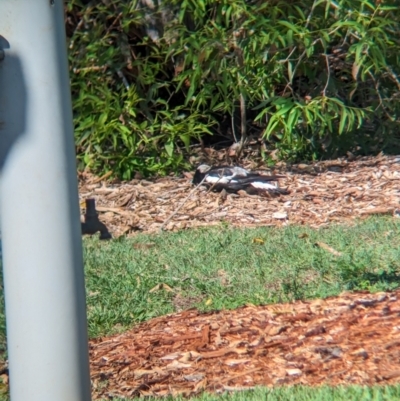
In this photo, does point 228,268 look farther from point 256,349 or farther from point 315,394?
point 315,394

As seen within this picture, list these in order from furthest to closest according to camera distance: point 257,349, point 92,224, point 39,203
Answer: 1. point 92,224
2. point 257,349
3. point 39,203

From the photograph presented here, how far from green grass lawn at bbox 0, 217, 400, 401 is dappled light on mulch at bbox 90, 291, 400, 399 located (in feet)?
0.97

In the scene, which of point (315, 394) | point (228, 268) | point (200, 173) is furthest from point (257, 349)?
point (200, 173)

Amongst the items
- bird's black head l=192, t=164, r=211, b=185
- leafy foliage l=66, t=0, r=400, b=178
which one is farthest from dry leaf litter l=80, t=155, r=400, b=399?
leafy foliage l=66, t=0, r=400, b=178

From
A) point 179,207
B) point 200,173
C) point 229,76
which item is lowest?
point 179,207

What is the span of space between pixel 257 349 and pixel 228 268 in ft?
5.85

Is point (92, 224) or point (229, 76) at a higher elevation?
point (229, 76)

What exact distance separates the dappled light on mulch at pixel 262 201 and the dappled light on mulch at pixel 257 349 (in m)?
2.77

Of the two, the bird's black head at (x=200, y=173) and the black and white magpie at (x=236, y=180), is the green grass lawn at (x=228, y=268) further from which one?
the bird's black head at (x=200, y=173)

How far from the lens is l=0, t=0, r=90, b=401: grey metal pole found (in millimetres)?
2859

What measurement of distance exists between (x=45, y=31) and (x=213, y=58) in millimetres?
6915

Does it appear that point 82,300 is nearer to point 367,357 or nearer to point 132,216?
point 367,357

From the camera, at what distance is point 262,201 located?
8602 millimetres

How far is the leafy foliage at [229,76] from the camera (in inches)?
370
